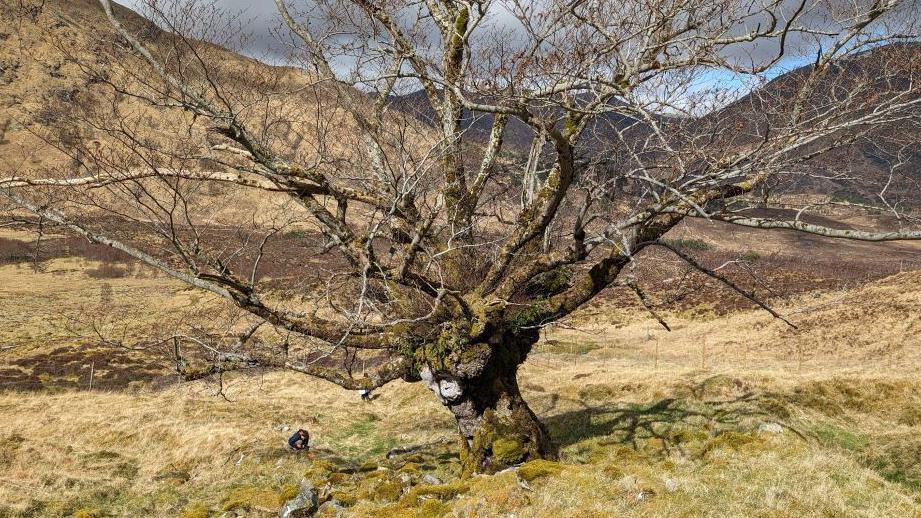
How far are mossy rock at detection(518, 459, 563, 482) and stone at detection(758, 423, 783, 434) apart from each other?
4.21 metres

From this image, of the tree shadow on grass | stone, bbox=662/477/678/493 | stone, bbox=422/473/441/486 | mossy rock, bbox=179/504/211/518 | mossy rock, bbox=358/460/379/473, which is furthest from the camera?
mossy rock, bbox=358/460/379/473

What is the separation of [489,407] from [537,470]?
1.55 meters

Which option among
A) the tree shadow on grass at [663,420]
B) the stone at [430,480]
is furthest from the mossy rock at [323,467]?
the tree shadow on grass at [663,420]

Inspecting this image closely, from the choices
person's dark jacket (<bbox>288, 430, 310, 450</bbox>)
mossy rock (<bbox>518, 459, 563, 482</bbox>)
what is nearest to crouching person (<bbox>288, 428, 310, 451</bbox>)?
person's dark jacket (<bbox>288, 430, 310, 450</bbox>)

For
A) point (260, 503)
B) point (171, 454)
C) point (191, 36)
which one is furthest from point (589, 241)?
point (171, 454)

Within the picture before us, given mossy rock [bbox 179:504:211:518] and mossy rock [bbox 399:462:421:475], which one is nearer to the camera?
mossy rock [bbox 179:504:211:518]

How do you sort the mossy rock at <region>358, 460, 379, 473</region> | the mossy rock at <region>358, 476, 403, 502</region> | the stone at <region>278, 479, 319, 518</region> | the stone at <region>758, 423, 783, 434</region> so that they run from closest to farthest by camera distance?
the stone at <region>278, 479, 319, 518</region>
the mossy rock at <region>358, 476, 403, 502</region>
the stone at <region>758, 423, 783, 434</region>
the mossy rock at <region>358, 460, 379, 473</region>

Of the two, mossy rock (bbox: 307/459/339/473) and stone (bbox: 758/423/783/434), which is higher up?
stone (bbox: 758/423/783/434)

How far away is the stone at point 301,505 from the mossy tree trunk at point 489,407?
2.14m

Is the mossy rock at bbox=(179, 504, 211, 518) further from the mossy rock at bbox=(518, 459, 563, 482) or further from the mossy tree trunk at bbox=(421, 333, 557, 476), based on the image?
the mossy rock at bbox=(518, 459, 563, 482)

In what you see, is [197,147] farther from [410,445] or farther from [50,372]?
[50,372]

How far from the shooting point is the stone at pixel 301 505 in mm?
7398

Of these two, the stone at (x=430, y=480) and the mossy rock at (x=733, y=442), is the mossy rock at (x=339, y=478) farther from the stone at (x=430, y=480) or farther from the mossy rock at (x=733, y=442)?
the mossy rock at (x=733, y=442)

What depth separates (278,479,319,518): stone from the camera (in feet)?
24.3
